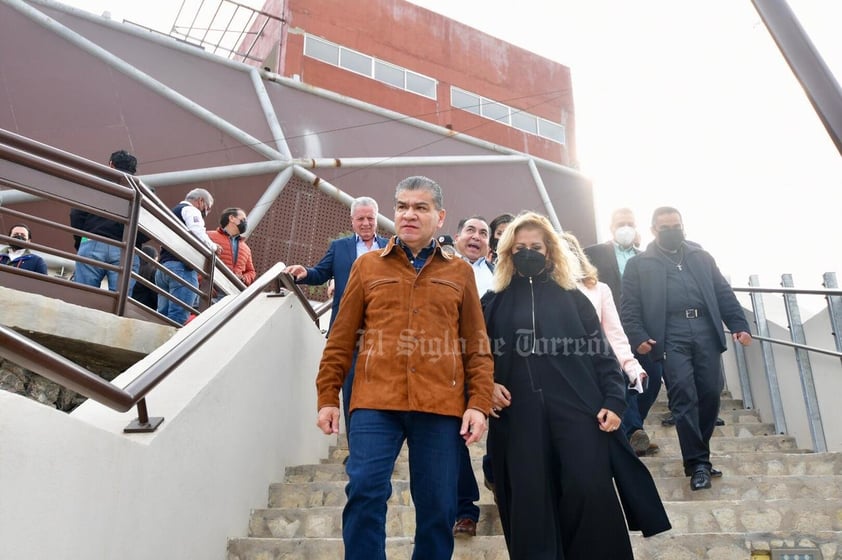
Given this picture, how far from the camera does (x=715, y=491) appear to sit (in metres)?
3.79

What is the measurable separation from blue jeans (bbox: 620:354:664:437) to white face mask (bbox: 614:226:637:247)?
1.07 meters

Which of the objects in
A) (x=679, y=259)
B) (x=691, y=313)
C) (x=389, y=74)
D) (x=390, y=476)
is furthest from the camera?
(x=389, y=74)

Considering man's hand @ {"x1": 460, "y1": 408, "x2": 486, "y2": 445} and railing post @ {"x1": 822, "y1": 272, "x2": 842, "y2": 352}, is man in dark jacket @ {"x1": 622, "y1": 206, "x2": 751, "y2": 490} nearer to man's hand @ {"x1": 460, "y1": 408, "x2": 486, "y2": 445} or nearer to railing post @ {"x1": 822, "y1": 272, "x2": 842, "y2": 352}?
railing post @ {"x1": 822, "y1": 272, "x2": 842, "y2": 352}

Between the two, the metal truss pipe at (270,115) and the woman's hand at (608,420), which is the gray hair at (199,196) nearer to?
the woman's hand at (608,420)

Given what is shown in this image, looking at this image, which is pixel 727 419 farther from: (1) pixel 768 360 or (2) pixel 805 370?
(2) pixel 805 370

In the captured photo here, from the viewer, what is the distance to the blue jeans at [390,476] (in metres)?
2.24

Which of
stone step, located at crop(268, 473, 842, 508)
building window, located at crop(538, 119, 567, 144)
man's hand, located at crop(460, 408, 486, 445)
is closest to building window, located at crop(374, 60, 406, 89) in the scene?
building window, located at crop(538, 119, 567, 144)

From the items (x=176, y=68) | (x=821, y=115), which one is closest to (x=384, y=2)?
(x=176, y=68)

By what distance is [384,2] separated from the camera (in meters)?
16.2

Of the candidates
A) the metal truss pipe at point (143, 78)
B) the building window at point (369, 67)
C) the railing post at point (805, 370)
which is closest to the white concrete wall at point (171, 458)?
the railing post at point (805, 370)

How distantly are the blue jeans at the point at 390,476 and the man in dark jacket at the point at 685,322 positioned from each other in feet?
6.62

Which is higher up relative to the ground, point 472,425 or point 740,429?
point 740,429

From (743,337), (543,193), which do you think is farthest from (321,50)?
(743,337)

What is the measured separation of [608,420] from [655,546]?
0.85m
